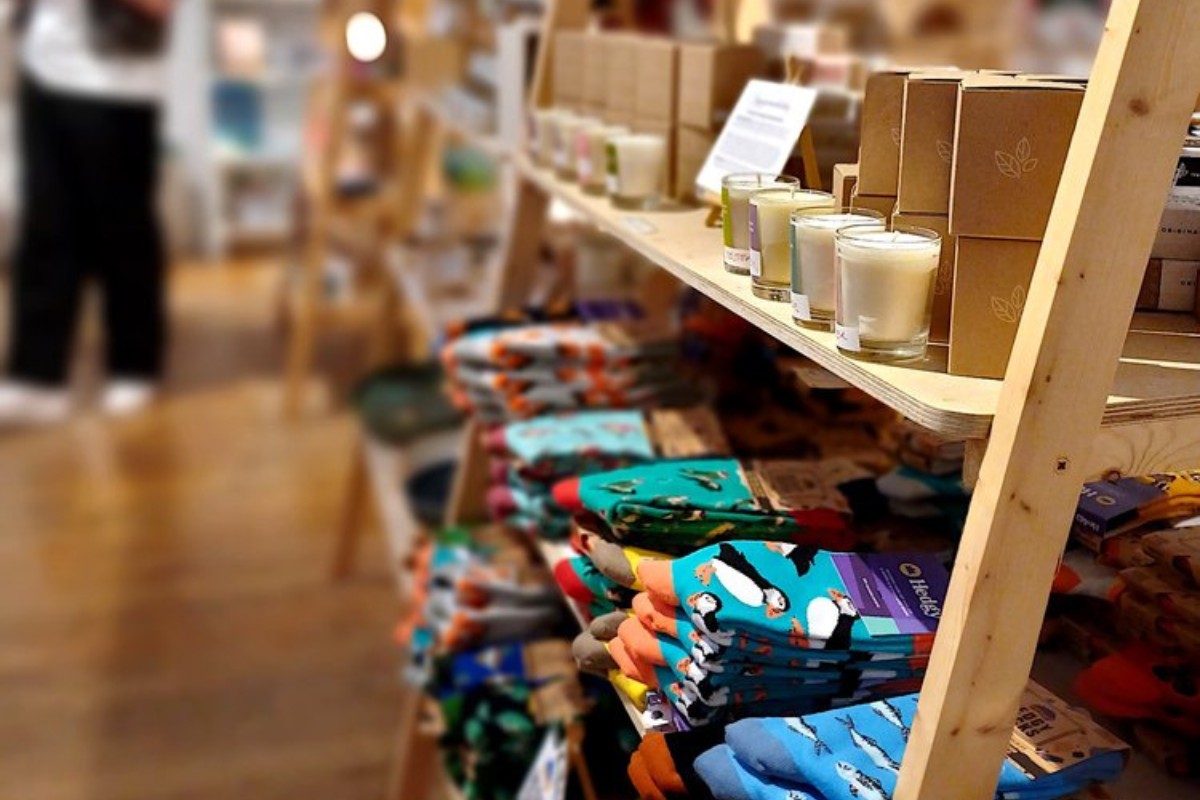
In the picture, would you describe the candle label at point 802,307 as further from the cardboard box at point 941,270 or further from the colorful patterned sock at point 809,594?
the colorful patterned sock at point 809,594

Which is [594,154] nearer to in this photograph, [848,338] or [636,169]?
[636,169]

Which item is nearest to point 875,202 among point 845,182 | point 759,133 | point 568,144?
point 845,182

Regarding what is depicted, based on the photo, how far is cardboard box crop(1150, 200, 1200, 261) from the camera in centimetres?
81

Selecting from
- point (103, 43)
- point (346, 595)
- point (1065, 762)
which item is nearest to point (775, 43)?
point (1065, 762)

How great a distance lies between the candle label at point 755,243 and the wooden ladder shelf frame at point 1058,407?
288 millimetres

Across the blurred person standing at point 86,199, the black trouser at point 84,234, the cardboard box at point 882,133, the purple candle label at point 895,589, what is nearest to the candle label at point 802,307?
the cardboard box at point 882,133

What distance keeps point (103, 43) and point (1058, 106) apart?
3750mm

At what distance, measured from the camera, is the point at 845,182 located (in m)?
0.94

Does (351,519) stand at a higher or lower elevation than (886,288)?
lower

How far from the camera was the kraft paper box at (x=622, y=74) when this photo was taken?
1433mm

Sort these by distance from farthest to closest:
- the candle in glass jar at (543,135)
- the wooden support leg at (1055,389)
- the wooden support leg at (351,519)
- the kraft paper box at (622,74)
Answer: the wooden support leg at (351,519) → the candle in glass jar at (543,135) → the kraft paper box at (622,74) → the wooden support leg at (1055,389)

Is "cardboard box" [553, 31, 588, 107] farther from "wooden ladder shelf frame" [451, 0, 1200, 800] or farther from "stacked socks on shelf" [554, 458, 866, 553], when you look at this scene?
"wooden ladder shelf frame" [451, 0, 1200, 800]

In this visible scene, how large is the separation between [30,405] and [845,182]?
3.86 metres

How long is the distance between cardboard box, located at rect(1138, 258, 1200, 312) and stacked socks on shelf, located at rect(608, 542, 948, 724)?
0.27 m
